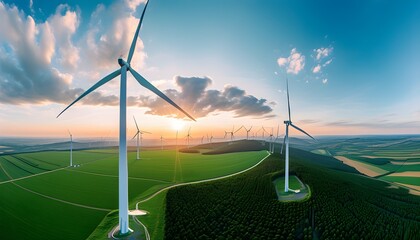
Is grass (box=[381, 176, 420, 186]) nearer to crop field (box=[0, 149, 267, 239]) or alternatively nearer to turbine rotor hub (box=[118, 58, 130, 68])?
crop field (box=[0, 149, 267, 239])

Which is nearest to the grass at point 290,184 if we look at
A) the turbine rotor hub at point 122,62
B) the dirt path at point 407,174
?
the turbine rotor hub at point 122,62

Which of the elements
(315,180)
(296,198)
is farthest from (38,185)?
(315,180)

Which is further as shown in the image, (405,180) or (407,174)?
(407,174)

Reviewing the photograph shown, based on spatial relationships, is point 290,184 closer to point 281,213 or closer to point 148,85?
point 281,213

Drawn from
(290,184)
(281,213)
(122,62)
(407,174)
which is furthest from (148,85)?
(407,174)

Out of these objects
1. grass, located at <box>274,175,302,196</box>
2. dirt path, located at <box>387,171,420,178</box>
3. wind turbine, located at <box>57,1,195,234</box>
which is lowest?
dirt path, located at <box>387,171,420,178</box>

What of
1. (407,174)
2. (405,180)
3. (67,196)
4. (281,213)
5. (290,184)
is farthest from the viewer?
(407,174)

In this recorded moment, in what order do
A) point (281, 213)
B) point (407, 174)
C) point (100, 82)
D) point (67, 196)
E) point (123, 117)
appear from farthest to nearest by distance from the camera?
point (407, 174) → point (67, 196) → point (281, 213) → point (100, 82) → point (123, 117)

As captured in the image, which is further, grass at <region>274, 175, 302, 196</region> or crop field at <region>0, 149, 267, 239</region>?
grass at <region>274, 175, 302, 196</region>

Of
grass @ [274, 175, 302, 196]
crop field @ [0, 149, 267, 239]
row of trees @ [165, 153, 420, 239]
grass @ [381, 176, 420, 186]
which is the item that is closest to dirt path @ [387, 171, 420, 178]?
grass @ [381, 176, 420, 186]
